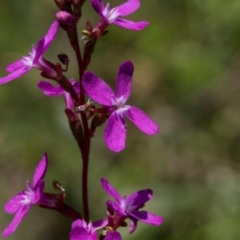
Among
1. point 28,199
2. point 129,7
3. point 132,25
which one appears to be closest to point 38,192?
point 28,199

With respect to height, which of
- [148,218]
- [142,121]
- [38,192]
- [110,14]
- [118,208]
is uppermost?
[110,14]

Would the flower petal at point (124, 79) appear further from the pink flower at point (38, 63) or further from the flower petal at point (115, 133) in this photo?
the pink flower at point (38, 63)

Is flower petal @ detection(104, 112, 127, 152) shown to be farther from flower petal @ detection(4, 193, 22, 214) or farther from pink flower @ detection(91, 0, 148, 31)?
flower petal @ detection(4, 193, 22, 214)

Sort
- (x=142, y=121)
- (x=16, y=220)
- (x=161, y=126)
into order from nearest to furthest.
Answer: (x=142, y=121) → (x=16, y=220) → (x=161, y=126)

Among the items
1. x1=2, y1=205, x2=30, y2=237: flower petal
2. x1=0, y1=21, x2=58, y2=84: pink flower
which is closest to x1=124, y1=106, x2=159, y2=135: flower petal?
x1=0, y1=21, x2=58, y2=84: pink flower

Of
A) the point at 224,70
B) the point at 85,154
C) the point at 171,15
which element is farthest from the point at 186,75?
the point at 85,154

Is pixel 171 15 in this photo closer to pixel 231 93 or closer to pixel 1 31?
pixel 231 93

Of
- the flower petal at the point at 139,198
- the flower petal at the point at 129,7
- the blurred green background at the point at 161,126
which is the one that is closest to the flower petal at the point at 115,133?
the flower petal at the point at 139,198

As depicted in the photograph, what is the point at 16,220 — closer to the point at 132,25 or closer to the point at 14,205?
the point at 14,205
